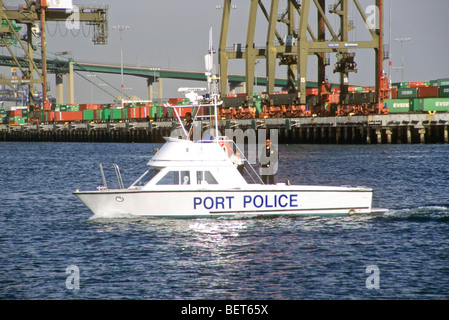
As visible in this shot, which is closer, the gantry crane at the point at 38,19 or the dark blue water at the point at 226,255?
the dark blue water at the point at 226,255

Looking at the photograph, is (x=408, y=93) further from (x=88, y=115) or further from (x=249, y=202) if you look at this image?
(x=249, y=202)

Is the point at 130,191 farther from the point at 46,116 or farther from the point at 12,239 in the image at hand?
the point at 46,116

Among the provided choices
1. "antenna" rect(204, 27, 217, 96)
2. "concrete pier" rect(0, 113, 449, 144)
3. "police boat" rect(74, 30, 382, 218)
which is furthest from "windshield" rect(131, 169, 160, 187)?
"concrete pier" rect(0, 113, 449, 144)

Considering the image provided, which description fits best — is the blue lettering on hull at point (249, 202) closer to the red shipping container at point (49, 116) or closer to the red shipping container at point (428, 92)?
the red shipping container at point (428, 92)

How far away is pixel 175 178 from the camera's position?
22281 mm

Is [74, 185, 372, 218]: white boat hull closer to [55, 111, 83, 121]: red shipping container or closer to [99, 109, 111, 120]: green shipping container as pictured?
[99, 109, 111, 120]: green shipping container

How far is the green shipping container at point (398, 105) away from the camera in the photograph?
84.0 meters

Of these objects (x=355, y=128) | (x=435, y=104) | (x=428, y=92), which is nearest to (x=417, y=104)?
(x=435, y=104)

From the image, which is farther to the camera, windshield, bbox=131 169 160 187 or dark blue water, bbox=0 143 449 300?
windshield, bbox=131 169 160 187

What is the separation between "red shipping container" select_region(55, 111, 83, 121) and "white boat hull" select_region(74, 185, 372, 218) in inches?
4470

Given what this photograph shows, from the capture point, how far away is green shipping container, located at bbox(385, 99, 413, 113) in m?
84.0

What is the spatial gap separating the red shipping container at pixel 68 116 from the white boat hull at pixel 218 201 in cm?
11355

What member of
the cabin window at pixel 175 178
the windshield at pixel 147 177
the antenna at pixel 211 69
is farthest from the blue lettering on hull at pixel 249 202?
the antenna at pixel 211 69

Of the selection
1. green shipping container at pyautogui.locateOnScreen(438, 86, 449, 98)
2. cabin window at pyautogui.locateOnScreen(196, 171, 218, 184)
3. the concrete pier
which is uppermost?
green shipping container at pyautogui.locateOnScreen(438, 86, 449, 98)
